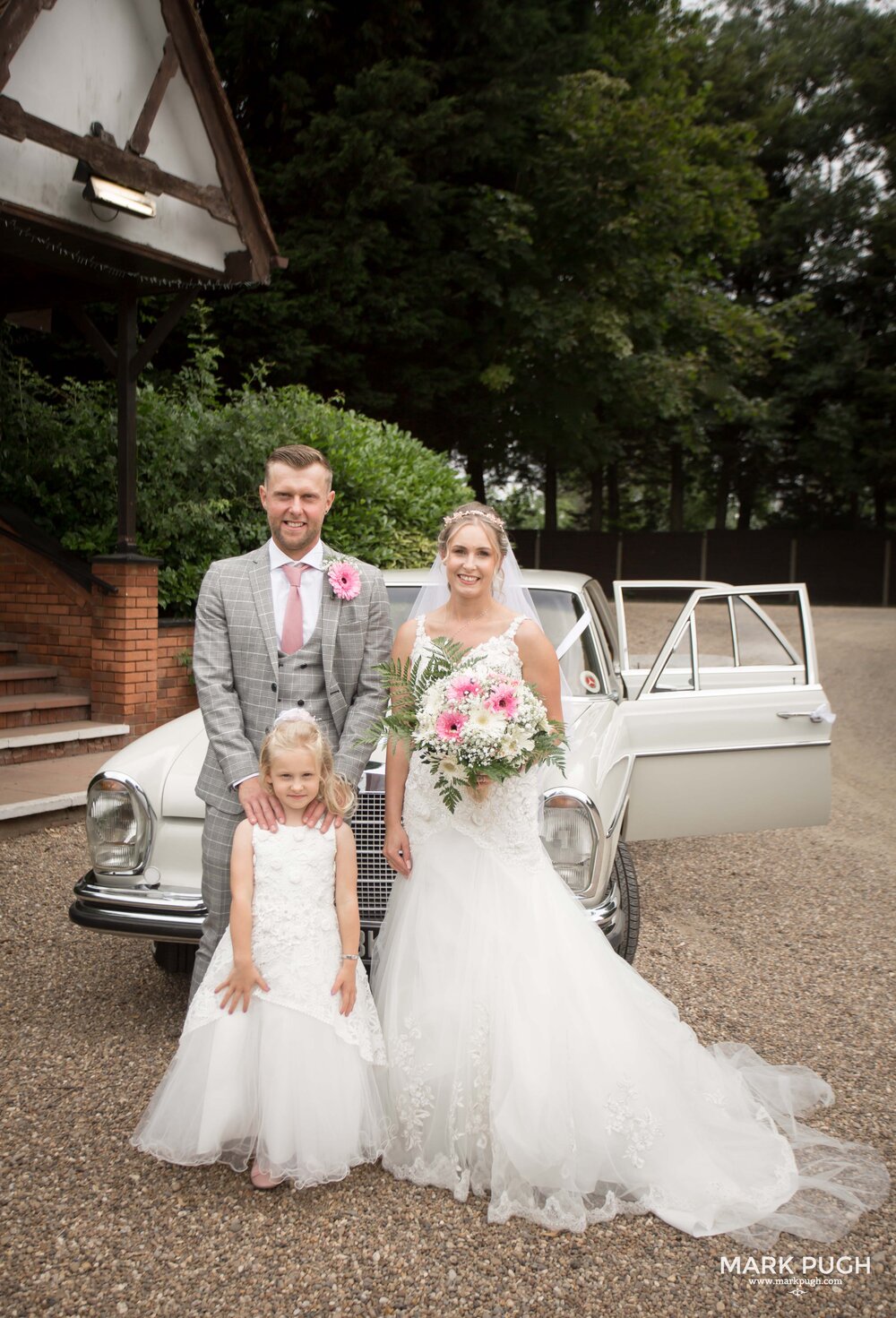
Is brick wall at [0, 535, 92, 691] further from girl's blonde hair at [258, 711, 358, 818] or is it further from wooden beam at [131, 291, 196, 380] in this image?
girl's blonde hair at [258, 711, 358, 818]

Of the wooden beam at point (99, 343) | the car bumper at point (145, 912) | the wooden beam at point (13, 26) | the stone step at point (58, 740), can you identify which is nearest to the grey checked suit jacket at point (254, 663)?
the car bumper at point (145, 912)

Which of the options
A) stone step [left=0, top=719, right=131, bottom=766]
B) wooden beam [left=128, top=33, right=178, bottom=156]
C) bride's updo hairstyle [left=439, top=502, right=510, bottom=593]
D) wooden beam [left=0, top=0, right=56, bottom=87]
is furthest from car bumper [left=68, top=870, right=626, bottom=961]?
wooden beam [left=128, top=33, right=178, bottom=156]

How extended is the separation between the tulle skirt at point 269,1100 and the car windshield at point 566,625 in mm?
2264

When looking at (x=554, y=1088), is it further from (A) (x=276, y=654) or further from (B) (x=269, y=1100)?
(A) (x=276, y=654)

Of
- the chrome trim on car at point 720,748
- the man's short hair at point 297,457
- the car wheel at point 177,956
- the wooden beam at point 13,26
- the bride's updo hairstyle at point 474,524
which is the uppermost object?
the wooden beam at point 13,26

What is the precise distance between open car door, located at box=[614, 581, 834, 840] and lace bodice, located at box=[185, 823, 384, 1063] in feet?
6.90

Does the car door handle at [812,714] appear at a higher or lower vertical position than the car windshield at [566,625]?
lower

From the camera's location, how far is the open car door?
4.81m

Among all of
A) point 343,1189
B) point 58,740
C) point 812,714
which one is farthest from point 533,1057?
point 58,740

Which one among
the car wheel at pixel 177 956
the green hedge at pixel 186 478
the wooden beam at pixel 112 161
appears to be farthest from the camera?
the green hedge at pixel 186 478

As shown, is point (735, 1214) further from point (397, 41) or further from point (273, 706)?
point (397, 41)

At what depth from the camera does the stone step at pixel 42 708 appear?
7.52 m

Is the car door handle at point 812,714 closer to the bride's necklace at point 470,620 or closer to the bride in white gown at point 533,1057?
the bride in white gown at point 533,1057

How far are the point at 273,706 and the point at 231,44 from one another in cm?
1475
